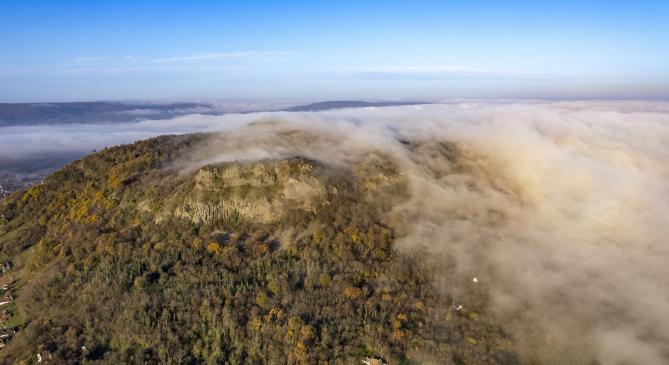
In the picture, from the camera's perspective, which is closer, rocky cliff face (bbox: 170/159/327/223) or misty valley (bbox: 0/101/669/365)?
misty valley (bbox: 0/101/669/365)

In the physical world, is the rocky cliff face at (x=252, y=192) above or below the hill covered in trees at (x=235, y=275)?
above

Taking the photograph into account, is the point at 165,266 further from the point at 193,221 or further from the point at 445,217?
the point at 445,217

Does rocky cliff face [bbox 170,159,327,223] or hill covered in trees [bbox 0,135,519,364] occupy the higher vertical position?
rocky cliff face [bbox 170,159,327,223]

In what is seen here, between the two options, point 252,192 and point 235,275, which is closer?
point 235,275

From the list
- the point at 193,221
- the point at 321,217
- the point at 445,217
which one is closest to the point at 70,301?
the point at 193,221

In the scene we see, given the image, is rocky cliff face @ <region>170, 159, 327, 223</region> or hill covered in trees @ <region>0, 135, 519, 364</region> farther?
rocky cliff face @ <region>170, 159, 327, 223</region>

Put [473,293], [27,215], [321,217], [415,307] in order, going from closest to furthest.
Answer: [415,307] → [473,293] → [321,217] → [27,215]

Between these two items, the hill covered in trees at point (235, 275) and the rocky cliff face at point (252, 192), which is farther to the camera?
the rocky cliff face at point (252, 192)

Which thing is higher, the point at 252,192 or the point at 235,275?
the point at 252,192
